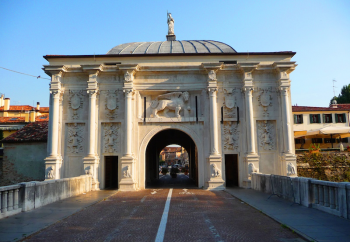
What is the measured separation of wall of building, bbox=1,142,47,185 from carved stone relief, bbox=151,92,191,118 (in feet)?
34.5

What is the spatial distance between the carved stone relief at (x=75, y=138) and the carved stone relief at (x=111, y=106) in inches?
84.8

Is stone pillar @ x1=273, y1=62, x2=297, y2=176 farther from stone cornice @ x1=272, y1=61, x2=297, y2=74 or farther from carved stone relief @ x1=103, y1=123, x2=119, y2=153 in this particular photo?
carved stone relief @ x1=103, y1=123, x2=119, y2=153

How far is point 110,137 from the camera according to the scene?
21.5 meters

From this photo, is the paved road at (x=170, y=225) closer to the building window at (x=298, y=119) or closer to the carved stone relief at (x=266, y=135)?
the carved stone relief at (x=266, y=135)

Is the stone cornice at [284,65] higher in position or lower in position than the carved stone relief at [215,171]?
higher

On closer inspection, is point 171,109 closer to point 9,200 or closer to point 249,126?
point 249,126

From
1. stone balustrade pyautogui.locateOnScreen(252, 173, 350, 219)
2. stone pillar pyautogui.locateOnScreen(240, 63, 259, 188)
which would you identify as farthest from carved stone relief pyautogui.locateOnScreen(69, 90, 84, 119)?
stone balustrade pyautogui.locateOnScreen(252, 173, 350, 219)

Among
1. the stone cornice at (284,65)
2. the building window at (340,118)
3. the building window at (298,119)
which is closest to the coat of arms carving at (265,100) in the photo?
the stone cornice at (284,65)

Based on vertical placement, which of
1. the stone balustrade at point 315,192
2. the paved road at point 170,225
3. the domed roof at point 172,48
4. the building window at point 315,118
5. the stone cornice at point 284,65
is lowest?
the paved road at point 170,225

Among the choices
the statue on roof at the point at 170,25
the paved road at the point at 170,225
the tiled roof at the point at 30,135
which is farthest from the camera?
the statue on roof at the point at 170,25

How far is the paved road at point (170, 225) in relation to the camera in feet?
24.1

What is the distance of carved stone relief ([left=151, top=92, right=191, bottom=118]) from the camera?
21844 mm

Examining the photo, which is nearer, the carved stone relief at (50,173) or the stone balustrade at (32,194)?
the stone balustrade at (32,194)

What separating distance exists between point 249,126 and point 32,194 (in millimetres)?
14573
